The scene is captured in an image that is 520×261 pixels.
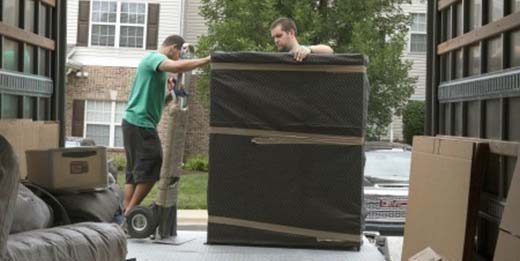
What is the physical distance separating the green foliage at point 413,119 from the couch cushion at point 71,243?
55.5ft

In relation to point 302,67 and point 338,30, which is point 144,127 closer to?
point 302,67

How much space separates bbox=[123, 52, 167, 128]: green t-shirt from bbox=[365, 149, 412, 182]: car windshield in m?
4.46

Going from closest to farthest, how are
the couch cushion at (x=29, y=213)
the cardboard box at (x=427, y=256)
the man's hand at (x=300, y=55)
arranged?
the cardboard box at (x=427, y=256) → the couch cushion at (x=29, y=213) → the man's hand at (x=300, y=55)

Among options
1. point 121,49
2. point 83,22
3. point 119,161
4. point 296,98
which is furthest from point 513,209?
point 83,22

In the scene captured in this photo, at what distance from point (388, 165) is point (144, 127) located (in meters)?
5.08

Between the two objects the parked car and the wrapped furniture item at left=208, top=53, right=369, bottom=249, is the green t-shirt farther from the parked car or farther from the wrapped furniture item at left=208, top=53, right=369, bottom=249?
the parked car

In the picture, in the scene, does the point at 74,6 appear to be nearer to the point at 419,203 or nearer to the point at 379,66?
the point at 379,66

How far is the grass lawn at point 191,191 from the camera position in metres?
15.6

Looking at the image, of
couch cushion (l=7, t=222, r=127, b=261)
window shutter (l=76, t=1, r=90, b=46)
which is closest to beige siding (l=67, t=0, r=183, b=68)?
window shutter (l=76, t=1, r=90, b=46)

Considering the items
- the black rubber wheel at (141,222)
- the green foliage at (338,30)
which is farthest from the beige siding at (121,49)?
the black rubber wheel at (141,222)

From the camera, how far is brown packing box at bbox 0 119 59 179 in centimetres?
441

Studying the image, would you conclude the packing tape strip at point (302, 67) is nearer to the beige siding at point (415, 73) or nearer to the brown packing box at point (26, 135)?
the brown packing box at point (26, 135)

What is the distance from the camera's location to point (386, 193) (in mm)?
9234

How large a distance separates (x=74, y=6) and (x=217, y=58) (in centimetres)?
1821
